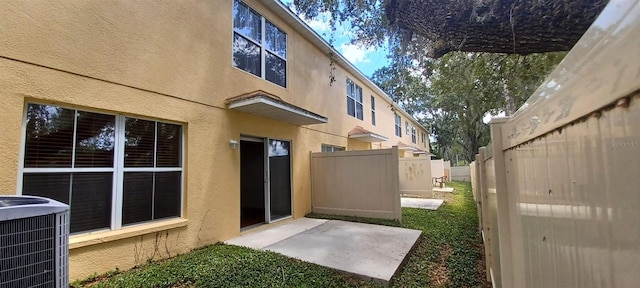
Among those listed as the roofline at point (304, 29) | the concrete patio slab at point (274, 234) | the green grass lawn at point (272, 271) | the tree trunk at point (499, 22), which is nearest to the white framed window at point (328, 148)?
the roofline at point (304, 29)

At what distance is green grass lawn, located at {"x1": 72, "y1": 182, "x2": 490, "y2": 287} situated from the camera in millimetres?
4199

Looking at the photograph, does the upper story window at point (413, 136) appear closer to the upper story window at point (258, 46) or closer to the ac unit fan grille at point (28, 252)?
the upper story window at point (258, 46)

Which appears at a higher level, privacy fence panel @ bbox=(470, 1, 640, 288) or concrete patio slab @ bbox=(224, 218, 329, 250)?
privacy fence panel @ bbox=(470, 1, 640, 288)

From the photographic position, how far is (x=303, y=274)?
4.52 meters

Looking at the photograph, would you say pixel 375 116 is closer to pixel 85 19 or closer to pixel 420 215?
pixel 420 215

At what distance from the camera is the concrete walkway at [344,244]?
4859 millimetres

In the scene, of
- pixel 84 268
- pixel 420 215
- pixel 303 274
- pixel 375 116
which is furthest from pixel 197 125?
pixel 375 116

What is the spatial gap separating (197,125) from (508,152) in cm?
534

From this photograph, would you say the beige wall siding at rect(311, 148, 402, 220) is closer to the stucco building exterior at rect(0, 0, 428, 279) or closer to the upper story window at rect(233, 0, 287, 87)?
the stucco building exterior at rect(0, 0, 428, 279)

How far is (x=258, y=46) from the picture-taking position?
25.4 feet

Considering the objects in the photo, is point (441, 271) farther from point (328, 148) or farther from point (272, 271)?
point (328, 148)

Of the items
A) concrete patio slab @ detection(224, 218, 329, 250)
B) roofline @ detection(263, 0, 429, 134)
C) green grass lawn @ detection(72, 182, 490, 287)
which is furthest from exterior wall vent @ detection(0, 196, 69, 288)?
roofline @ detection(263, 0, 429, 134)

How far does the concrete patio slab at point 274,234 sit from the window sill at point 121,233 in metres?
1.31

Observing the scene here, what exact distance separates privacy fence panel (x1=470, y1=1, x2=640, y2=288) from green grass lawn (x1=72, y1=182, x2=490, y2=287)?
134 inches
